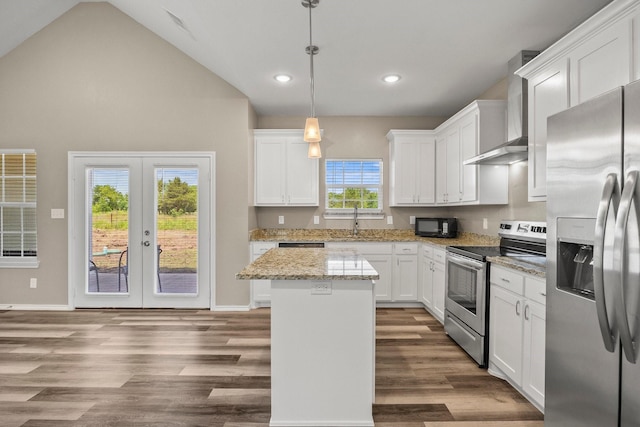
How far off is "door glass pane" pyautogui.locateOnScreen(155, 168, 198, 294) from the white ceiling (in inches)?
55.5

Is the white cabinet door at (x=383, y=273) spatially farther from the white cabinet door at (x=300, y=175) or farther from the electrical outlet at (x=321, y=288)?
the electrical outlet at (x=321, y=288)

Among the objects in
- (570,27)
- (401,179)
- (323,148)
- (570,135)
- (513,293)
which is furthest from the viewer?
(323,148)

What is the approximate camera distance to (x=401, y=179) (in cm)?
471

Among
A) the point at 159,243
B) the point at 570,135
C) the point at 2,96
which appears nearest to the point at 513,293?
the point at 570,135

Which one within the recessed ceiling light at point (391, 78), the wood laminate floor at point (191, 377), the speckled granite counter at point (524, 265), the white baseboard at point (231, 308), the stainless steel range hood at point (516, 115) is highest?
the recessed ceiling light at point (391, 78)

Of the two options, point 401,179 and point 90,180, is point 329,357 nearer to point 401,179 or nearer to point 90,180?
point 401,179

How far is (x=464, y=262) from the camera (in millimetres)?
3025

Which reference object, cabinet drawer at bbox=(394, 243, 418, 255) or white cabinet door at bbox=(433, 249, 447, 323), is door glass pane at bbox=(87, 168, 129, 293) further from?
white cabinet door at bbox=(433, 249, 447, 323)

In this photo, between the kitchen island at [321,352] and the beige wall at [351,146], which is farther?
the beige wall at [351,146]

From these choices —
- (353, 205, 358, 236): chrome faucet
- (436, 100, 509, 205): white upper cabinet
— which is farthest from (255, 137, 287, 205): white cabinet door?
(436, 100, 509, 205): white upper cabinet

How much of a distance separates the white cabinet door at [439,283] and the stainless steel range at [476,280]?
26 cm

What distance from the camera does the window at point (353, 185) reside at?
5098mm

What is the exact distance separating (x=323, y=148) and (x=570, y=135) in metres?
3.73

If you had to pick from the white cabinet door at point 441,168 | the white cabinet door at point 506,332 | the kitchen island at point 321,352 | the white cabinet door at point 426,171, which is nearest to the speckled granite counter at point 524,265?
the white cabinet door at point 506,332
